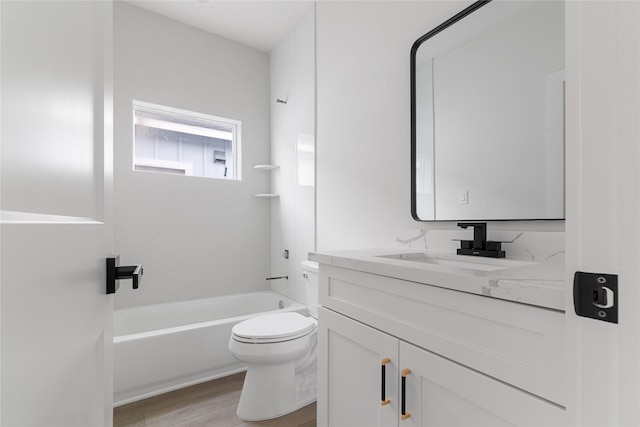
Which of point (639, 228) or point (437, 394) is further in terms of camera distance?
point (437, 394)

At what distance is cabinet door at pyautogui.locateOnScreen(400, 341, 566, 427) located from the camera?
2.34 feet

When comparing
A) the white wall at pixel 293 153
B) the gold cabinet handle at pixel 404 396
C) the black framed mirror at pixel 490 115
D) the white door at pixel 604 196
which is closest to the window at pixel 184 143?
the white wall at pixel 293 153

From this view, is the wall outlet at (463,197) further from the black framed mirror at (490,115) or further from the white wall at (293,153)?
the white wall at (293,153)

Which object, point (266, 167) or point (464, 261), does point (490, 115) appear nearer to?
point (464, 261)

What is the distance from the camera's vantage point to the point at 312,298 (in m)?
2.16

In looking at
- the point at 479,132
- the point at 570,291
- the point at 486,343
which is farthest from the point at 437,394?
the point at 479,132

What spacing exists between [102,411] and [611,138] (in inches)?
37.0

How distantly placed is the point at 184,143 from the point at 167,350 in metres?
1.76

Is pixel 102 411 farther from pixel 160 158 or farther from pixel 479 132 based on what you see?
pixel 160 158

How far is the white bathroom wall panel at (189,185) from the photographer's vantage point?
2506 millimetres

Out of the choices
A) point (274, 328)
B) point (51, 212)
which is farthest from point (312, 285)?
point (51, 212)

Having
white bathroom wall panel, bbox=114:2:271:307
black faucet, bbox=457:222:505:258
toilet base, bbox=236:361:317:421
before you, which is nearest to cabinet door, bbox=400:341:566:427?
black faucet, bbox=457:222:505:258

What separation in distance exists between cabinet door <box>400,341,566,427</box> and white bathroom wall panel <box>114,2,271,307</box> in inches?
88.2

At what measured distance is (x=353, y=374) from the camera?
3.97 ft
